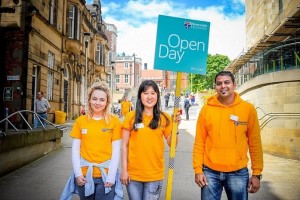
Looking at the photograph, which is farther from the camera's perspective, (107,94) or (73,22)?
(73,22)

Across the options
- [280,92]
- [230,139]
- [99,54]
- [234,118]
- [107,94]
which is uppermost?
[99,54]

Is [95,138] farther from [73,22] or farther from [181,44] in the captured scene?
[73,22]

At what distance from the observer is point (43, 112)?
42.8ft

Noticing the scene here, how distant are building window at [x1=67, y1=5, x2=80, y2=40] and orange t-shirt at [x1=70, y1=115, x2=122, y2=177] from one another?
20795 mm

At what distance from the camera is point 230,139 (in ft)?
9.75

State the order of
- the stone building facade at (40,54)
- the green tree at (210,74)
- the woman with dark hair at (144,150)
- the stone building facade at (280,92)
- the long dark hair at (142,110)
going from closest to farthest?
Answer: the woman with dark hair at (144,150), the long dark hair at (142,110), the stone building facade at (280,92), the stone building facade at (40,54), the green tree at (210,74)

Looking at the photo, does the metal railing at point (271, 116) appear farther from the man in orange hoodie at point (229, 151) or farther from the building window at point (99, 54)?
the building window at point (99, 54)

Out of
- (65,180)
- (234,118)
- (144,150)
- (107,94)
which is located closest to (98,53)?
(65,180)

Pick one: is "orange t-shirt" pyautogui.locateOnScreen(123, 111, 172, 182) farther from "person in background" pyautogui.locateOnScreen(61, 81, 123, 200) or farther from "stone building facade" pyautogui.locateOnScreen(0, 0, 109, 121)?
"stone building facade" pyautogui.locateOnScreen(0, 0, 109, 121)

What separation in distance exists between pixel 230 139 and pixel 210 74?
74019 millimetres

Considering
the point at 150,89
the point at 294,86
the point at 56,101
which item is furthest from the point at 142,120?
the point at 56,101

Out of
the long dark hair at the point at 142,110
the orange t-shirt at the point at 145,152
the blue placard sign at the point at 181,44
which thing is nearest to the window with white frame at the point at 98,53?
the blue placard sign at the point at 181,44

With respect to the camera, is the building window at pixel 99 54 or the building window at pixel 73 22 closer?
the building window at pixel 73 22

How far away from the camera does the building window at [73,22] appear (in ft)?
74.4
